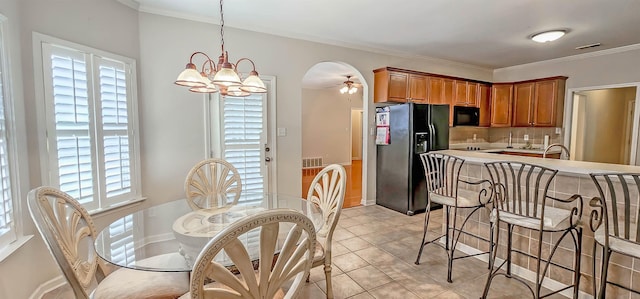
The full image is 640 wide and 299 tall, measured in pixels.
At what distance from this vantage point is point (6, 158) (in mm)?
1912

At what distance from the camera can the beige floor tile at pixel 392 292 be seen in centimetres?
221

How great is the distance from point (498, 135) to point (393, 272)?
494cm

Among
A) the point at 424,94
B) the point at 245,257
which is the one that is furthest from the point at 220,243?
the point at 424,94

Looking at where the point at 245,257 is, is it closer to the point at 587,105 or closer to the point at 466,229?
the point at 466,229

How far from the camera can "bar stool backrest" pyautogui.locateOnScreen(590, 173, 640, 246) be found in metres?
1.51

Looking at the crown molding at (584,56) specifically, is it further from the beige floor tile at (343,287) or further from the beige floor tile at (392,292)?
the beige floor tile at (343,287)

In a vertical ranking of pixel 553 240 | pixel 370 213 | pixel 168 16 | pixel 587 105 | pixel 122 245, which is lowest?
pixel 370 213

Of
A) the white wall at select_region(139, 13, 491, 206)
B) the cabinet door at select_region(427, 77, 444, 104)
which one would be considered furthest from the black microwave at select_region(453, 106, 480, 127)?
the white wall at select_region(139, 13, 491, 206)

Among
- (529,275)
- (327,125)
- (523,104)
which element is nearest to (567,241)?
(529,275)

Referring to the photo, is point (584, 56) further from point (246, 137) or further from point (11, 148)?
point (11, 148)

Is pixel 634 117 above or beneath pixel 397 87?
beneath

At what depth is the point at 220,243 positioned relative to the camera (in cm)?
93

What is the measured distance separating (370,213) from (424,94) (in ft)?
7.26

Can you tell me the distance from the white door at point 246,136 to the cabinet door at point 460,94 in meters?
3.46
